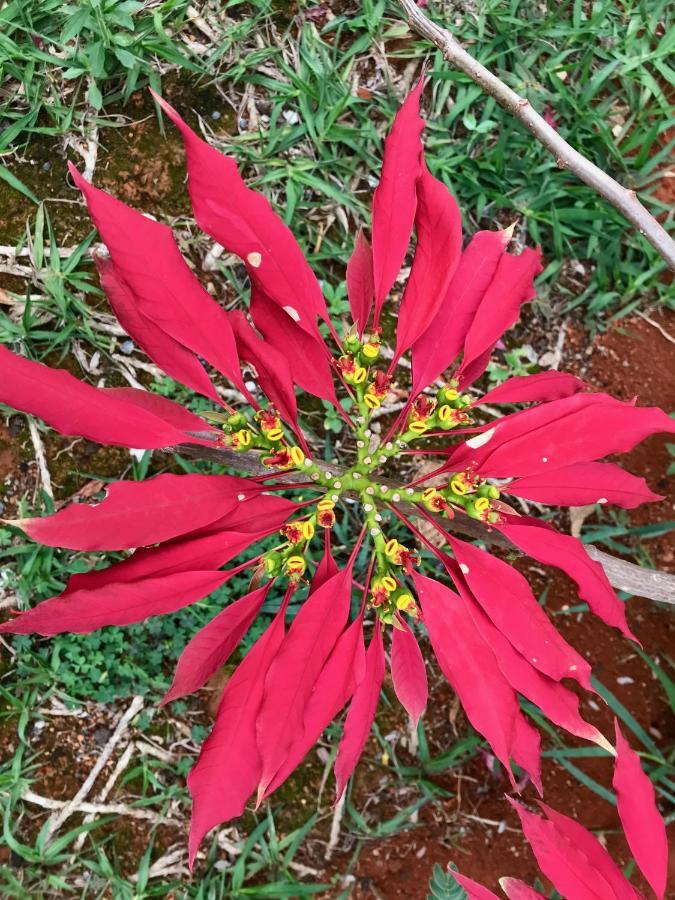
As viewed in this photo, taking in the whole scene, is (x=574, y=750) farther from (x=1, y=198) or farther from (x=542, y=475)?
(x=1, y=198)

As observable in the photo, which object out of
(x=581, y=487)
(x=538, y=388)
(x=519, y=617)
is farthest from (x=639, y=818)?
(x=538, y=388)

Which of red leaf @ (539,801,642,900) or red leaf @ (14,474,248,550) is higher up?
red leaf @ (14,474,248,550)

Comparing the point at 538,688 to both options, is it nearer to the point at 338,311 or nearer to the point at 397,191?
the point at 397,191

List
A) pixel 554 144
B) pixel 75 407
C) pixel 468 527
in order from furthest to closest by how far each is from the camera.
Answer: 1. pixel 554 144
2. pixel 468 527
3. pixel 75 407

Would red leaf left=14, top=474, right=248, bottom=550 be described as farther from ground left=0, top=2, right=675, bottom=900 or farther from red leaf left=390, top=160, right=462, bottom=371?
→ ground left=0, top=2, right=675, bottom=900

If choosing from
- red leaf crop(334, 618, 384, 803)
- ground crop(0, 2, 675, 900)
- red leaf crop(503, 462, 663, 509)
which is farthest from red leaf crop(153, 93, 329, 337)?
ground crop(0, 2, 675, 900)

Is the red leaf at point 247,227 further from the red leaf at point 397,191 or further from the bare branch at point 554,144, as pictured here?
the bare branch at point 554,144
